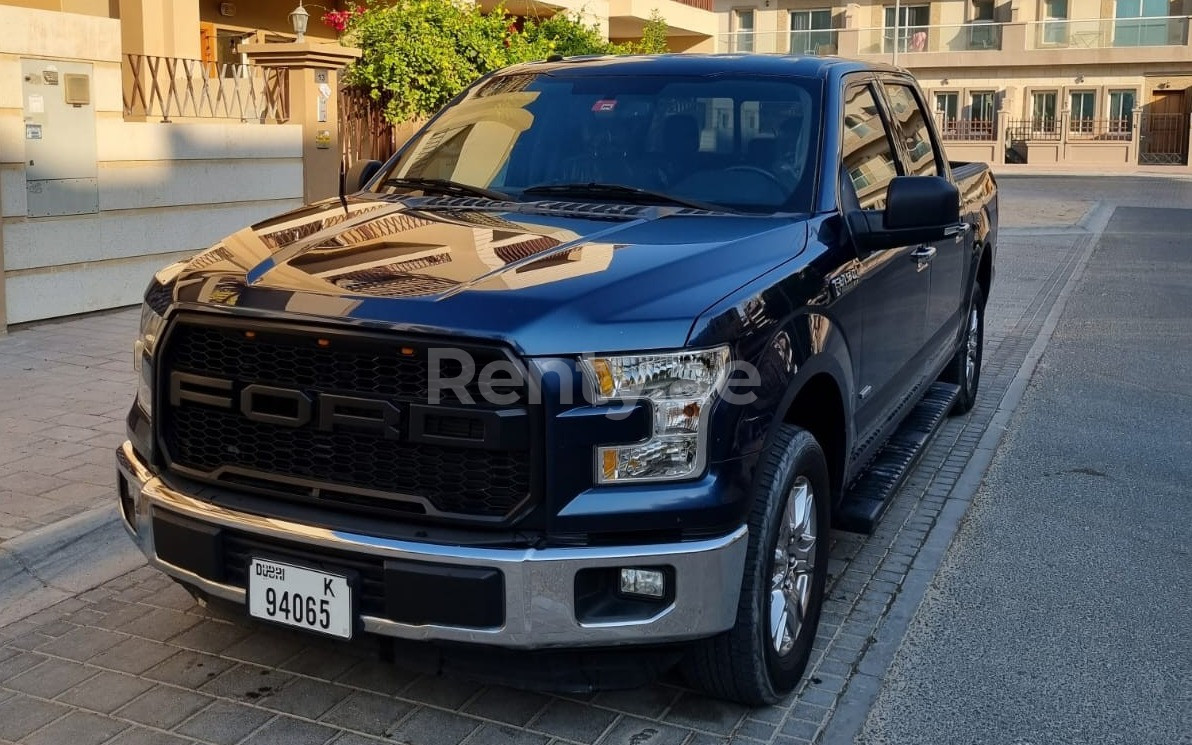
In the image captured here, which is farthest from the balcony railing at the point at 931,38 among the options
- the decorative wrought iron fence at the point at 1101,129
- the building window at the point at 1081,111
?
the decorative wrought iron fence at the point at 1101,129

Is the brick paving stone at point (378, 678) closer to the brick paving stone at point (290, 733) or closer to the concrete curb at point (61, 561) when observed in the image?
the brick paving stone at point (290, 733)

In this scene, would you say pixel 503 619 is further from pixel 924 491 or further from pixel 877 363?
pixel 924 491

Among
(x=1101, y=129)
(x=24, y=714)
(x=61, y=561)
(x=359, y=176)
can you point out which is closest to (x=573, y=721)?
(x=24, y=714)

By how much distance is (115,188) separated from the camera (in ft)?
32.5

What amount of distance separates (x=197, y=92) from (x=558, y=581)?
8.72 meters

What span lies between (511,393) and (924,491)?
11.6ft

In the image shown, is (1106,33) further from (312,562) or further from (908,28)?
(312,562)

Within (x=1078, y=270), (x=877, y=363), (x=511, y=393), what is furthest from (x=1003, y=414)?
(x=1078, y=270)

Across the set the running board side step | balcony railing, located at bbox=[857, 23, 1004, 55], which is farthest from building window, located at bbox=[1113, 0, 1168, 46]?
the running board side step

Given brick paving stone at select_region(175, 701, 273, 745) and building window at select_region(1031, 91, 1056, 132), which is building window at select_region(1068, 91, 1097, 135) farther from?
brick paving stone at select_region(175, 701, 273, 745)

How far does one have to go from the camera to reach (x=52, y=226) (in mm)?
9289

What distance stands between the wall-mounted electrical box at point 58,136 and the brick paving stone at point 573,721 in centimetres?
685

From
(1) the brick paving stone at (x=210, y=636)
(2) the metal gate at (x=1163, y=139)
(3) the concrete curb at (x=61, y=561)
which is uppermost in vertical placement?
(2) the metal gate at (x=1163, y=139)

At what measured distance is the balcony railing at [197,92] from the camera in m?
10.2
